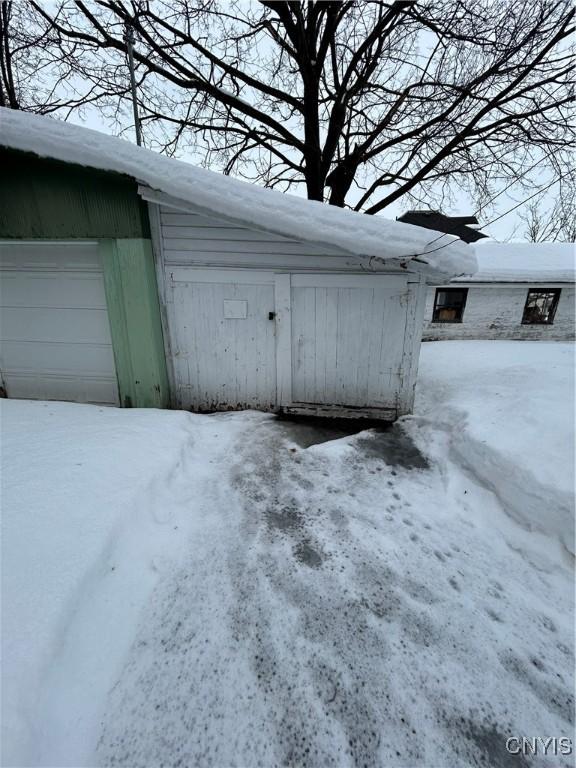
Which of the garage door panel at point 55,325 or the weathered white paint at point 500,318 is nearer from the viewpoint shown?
the garage door panel at point 55,325

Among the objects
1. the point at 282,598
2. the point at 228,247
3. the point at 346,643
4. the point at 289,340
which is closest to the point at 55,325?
the point at 228,247

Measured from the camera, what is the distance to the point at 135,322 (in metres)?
4.47

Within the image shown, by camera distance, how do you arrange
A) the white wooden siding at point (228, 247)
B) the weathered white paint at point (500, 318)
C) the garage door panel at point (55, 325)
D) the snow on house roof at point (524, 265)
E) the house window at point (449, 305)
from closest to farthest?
the white wooden siding at point (228, 247), the garage door panel at point (55, 325), the snow on house roof at point (524, 265), the weathered white paint at point (500, 318), the house window at point (449, 305)

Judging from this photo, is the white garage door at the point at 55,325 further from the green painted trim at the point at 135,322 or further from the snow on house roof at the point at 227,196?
the snow on house roof at the point at 227,196

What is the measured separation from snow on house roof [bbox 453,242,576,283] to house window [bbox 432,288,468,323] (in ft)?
2.04

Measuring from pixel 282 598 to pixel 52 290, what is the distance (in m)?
4.85

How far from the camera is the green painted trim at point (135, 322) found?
427cm

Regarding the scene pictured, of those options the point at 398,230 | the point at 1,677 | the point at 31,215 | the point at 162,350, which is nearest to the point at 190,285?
the point at 162,350

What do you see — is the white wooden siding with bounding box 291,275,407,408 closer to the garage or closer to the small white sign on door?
the garage

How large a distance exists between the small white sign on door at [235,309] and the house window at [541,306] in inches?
431

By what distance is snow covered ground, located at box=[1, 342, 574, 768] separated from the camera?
1508mm

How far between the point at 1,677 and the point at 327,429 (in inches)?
145

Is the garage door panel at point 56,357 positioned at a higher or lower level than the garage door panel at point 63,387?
higher

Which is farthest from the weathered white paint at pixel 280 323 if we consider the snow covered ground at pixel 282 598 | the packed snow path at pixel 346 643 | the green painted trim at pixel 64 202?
the packed snow path at pixel 346 643
